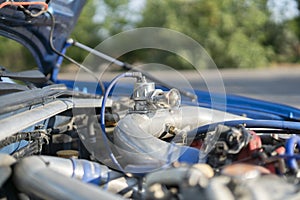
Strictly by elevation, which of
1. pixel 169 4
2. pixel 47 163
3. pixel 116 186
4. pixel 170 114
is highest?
pixel 169 4

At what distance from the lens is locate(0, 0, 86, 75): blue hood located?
8.46 feet

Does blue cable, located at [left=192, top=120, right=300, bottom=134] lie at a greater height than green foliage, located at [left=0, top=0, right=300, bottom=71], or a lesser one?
lesser

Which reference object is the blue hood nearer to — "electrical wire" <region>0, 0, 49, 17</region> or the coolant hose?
"electrical wire" <region>0, 0, 49, 17</region>

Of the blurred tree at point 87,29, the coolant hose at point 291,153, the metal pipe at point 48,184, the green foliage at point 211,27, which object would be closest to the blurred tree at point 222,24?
the green foliage at point 211,27

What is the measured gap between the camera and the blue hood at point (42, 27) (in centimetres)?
258

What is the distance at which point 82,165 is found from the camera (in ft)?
4.96

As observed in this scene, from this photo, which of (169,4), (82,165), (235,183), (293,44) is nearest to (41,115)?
(82,165)

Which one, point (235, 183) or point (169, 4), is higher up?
point (169, 4)

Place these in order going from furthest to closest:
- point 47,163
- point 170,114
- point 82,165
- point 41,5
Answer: point 41,5
point 170,114
point 82,165
point 47,163

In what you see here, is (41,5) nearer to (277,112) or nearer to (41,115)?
(41,115)

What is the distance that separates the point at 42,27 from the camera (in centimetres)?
296

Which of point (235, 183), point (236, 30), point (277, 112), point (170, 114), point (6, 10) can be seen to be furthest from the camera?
point (236, 30)

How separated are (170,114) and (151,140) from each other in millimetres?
305

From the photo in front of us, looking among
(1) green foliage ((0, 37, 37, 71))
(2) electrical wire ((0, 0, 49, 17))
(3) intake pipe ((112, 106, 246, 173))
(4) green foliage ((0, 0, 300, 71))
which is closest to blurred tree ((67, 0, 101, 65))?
(4) green foliage ((0, 0, 300, 71))
